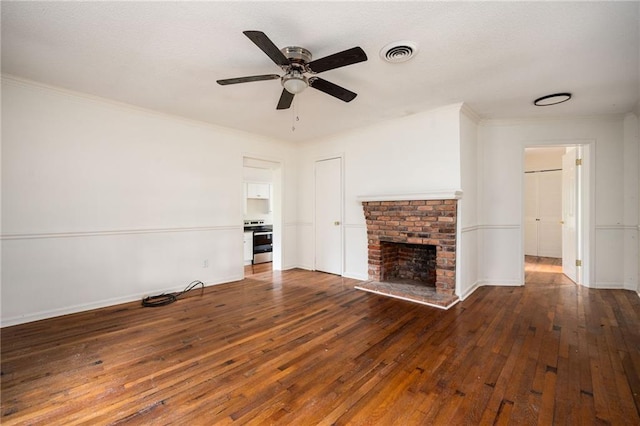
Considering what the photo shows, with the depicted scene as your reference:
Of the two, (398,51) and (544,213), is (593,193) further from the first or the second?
(398,51)

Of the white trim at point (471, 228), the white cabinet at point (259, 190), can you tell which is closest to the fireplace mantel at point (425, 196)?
the white trim at point (471, 228)

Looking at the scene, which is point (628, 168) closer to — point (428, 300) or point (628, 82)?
point (628, 82)

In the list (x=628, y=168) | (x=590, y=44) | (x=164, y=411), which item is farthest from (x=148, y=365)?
(x=628, y=168)

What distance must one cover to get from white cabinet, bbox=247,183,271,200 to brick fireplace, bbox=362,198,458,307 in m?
3.44

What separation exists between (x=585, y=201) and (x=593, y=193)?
143 mm

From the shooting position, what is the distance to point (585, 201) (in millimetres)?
4066

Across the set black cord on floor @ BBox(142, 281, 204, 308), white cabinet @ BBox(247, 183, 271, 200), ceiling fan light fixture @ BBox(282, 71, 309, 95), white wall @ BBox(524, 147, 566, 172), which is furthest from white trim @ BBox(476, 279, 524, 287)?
white cabinet @ BBox(247, 183, 271, 200)

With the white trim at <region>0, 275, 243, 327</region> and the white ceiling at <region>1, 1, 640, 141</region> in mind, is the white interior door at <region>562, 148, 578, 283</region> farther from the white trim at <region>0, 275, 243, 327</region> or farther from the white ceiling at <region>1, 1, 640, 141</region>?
the white trim at <region>0, 275, 243, 327</region>

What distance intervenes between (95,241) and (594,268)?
22.2 ft

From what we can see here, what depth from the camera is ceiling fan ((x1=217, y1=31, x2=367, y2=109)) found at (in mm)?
1827

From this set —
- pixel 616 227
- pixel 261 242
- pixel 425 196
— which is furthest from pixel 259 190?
pixel 616 227

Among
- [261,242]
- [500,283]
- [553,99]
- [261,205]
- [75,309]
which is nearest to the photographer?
[75,309]

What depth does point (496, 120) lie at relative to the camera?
4.13m

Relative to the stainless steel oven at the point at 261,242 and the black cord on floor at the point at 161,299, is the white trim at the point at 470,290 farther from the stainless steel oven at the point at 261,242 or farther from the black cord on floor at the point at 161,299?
the stainless steel oven at the point at 261,242
